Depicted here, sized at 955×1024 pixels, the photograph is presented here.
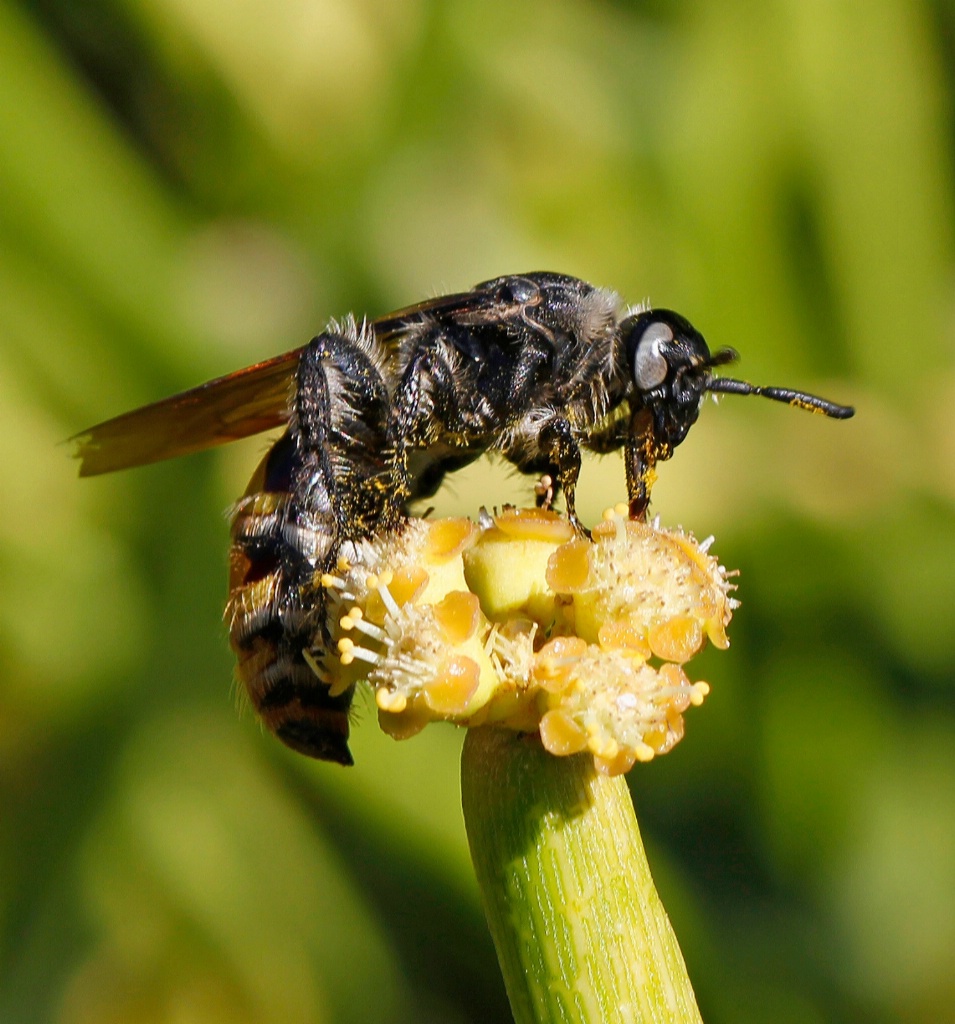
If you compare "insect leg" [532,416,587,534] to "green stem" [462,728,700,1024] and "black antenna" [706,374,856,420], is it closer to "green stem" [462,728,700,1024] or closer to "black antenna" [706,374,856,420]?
"black antenna" [706,374,856,420]

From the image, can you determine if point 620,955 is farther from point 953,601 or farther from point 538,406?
point 953,601

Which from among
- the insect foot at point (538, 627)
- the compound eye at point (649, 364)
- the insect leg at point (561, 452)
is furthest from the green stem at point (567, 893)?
the compound eye at point (649, 364)

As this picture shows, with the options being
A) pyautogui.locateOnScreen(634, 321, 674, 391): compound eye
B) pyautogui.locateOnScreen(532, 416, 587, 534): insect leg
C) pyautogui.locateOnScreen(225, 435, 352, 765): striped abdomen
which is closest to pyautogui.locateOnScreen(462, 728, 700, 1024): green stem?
pyautogui.locateOnScreen(225, 435, 352, 765): striped abdomen

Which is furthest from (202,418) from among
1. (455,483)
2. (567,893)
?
(455,483)

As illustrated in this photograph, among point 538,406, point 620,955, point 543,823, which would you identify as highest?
point 538,406

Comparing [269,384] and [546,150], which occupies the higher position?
[546,150]

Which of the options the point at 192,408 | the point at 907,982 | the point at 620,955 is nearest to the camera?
the point at 620,955

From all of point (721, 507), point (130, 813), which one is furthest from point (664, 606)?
point (130, 813)
